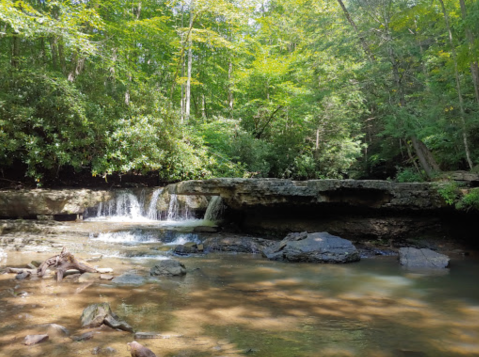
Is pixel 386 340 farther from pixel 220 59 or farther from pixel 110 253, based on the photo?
pixel 220 59

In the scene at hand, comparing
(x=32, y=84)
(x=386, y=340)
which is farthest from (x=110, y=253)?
(x=32, y=84)

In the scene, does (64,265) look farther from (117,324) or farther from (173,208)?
(173,208)

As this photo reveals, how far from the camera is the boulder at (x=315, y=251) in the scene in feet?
23.0

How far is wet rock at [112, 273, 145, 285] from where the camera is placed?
15.7 feet

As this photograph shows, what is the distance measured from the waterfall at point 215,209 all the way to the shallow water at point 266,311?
5.55 metres

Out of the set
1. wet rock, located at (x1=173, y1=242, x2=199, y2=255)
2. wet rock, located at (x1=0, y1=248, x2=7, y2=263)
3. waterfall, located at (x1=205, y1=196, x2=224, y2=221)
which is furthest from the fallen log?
waterfall, located at (x1=205, y1=196, x2=224, y2=221)

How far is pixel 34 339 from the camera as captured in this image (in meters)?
2.70

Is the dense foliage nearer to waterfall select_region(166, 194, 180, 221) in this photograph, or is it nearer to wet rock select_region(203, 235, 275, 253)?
waterfall select_region(166, 194, 180, 221)

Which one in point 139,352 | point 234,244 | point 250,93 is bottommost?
point 234,244

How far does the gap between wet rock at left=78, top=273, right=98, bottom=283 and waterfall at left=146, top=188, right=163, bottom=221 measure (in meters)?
7.09

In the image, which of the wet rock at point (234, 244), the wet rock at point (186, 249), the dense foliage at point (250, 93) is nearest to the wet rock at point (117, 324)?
the wet rock at point (186, 249)

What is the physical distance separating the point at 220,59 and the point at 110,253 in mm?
16360

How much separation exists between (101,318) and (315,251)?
16.4ft

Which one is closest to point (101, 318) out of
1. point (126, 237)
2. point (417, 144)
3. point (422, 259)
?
point (126, 237)
